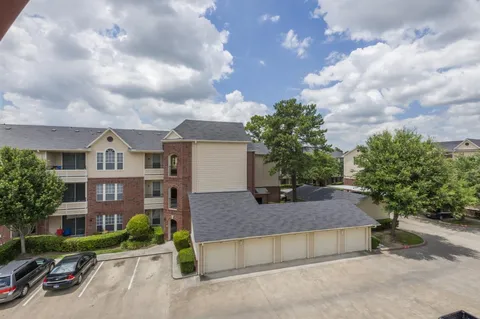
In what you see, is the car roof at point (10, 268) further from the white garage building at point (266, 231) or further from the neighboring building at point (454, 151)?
the neighboring building at point (454, 151)

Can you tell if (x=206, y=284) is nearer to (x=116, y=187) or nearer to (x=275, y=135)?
(x=116, y=187)

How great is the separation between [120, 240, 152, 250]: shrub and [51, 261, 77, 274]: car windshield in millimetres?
5753

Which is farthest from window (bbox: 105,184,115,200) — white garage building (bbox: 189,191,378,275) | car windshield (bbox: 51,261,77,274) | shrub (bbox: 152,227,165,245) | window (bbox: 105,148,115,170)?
car windshield (bbox: 51,261,77,274)

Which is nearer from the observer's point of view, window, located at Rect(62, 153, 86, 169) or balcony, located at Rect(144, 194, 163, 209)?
window, located at Rect(62, 153, 86, 169)

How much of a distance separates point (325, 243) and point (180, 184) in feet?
45.8

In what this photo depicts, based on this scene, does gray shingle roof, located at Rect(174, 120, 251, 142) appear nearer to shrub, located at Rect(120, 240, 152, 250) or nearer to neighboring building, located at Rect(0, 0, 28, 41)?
shrub, located at Rect(120, 240, 152, 250)

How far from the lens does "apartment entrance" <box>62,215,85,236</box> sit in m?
24.3

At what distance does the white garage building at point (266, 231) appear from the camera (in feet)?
56.7

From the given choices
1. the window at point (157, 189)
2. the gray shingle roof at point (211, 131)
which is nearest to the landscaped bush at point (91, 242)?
the window at point (157, 189)

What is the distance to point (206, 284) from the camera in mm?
15641

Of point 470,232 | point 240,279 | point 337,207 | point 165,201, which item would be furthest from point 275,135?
point 470,232

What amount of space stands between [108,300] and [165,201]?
10978 mm

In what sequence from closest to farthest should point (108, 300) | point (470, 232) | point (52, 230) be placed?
point (108, 300) < point (52, 230) < point (470, 232)

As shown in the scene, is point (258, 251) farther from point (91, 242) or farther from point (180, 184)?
point (91, 242)
